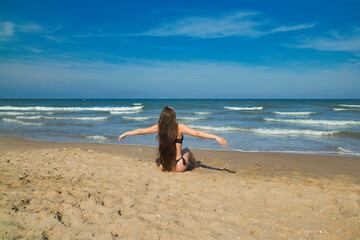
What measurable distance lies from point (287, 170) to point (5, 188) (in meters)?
5.94

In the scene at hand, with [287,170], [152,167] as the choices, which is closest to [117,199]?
[152,167]

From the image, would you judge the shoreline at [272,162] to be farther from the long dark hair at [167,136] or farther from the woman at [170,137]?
the long dark hair at [167,136]

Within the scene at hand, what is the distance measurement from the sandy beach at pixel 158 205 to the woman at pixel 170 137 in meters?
0.26

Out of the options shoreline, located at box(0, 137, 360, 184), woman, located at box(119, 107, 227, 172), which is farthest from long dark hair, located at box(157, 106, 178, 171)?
shoreline, located at box(0, 137, 360, 184)

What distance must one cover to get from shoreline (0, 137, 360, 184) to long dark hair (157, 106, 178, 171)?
60.9 inches

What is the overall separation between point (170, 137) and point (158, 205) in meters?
1.74

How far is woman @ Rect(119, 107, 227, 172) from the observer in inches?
189

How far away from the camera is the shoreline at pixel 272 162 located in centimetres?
598

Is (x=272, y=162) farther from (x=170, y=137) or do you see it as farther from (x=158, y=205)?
(x=158, y=205)

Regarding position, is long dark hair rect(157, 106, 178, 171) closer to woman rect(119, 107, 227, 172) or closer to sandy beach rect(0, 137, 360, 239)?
woman rect(119, 107, 227, 172)

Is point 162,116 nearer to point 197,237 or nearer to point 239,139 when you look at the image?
point 197,237

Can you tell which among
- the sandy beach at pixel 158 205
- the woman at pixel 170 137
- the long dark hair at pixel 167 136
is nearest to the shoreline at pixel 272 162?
the sandy beach at pixel 158 205

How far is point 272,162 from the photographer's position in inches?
278

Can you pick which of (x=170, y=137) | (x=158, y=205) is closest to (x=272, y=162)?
(x=170, y=137)
